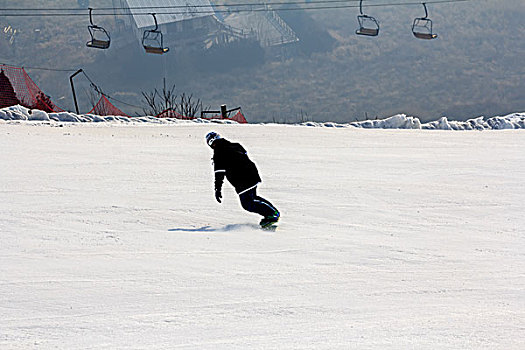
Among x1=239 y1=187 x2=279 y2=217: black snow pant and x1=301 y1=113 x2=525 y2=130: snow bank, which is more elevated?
x1=239 y1=187 x2=279 y2=217: black snow pant

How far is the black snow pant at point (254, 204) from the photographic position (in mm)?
8633

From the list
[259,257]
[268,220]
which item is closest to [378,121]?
[268,220]

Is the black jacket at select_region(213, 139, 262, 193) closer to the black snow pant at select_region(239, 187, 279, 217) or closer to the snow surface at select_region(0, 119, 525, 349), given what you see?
the black snow pant at select_region(239, 187, 279, 217)

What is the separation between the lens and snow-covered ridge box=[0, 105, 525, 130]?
2377 centimetres

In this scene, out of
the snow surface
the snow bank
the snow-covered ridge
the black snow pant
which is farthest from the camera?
the snow bank

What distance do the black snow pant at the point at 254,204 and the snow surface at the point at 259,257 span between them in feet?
0.89

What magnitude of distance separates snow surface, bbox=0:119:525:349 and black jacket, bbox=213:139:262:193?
67cm

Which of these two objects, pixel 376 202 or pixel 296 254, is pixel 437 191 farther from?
pixel 296 254

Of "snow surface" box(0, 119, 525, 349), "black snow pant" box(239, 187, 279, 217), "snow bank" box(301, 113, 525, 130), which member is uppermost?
"black snow pant" box(239, 187, 279, 217)

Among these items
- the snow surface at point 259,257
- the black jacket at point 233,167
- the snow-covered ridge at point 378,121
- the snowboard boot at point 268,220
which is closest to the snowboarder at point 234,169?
the black jacket at point 233,167

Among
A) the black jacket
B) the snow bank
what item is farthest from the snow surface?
the snow bank

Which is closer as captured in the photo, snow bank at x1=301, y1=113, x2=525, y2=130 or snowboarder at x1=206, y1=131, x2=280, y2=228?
snowboarder at x1=206, y1=131, x2=280, y2=228

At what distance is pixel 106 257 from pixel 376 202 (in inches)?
219

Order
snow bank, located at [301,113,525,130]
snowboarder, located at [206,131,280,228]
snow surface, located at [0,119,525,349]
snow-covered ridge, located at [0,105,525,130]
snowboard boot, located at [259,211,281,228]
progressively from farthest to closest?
1. snow bank, located at [301,113,525,130]
2. snow-covered ridge, located at [0,105,525,130]
3. snowboard boot, located at [259,211,281,228]
4. snowboarder, located at [206,131,280,228]
5. snow surface, located at [0,119,525,349]
